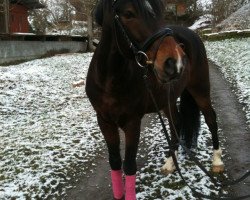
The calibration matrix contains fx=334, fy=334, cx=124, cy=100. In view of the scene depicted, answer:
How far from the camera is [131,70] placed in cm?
289

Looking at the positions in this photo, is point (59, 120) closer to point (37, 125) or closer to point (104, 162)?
point (37, 125)

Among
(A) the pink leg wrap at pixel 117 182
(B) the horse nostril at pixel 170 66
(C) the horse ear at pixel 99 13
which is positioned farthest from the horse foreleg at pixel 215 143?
(B) the horse nostril at pixel 170 66

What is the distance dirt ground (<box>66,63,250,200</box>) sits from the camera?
158 inches

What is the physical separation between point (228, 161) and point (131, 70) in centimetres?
249

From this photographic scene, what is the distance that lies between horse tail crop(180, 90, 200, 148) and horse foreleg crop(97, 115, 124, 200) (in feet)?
5.05

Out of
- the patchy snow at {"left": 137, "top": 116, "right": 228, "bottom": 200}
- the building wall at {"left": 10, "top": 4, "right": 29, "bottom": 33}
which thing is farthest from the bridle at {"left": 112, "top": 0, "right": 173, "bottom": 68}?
the building wall at {"left": 10, "top": 4, "right": 29, "bottom": 33}

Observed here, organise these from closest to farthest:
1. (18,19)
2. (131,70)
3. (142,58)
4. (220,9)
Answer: (142,58) < (131,70) < (18,19) < (220,9)

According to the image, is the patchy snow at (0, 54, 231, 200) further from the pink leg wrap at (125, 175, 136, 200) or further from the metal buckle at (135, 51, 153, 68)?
the metal buckle at (135, 51, 153, 68)

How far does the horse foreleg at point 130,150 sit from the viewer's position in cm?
307

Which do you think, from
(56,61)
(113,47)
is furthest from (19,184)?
(56,61)

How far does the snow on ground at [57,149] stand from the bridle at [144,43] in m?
1.99

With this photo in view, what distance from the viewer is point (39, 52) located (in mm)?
21469

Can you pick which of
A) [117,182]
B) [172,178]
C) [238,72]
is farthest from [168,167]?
[238,72]

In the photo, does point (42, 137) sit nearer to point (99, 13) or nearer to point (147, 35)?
point (99, 13)
